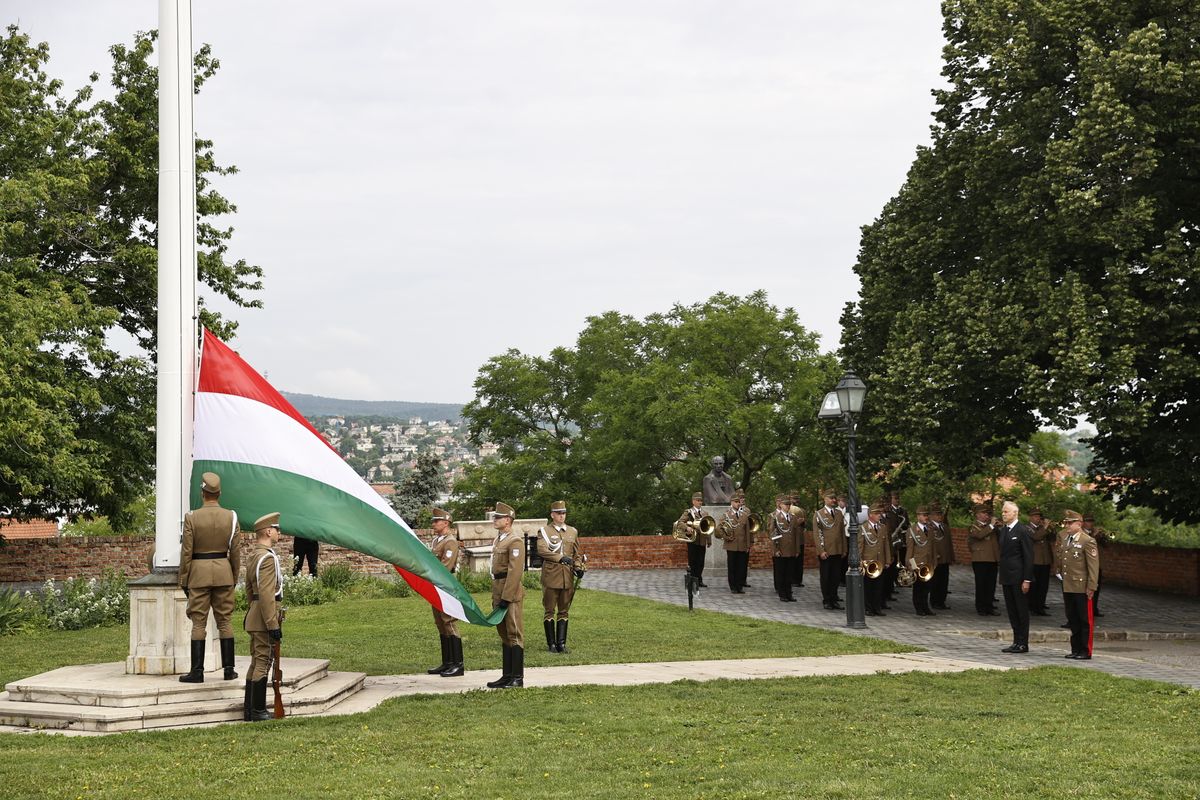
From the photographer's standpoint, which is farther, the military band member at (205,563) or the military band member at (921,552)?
the military band member at (921,552)

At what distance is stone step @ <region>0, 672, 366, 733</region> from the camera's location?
10633mm

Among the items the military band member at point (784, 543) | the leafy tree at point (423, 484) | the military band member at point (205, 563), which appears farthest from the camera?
the leafy tree at point (423, 484)

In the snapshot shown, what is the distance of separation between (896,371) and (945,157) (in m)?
4.37

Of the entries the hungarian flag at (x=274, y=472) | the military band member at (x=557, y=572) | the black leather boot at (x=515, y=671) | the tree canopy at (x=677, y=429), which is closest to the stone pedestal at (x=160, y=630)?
the hungarian flag at (x=274, y=472)

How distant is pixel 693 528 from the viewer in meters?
25.2

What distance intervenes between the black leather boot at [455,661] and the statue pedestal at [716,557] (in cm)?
1559

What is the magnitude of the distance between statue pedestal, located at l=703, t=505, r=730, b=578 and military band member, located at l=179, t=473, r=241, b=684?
1825cm

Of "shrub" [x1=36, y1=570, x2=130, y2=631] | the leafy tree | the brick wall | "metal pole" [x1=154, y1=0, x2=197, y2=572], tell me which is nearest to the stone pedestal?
"metal pole" [x1=154, y1=0, x2=197, y2=572]

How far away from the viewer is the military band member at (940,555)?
22.5 metres

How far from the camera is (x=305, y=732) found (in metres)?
10.4

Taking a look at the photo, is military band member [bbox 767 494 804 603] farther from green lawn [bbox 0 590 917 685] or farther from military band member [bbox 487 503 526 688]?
military band member [bbox 487 503 526 688]

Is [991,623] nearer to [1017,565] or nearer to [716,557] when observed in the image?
[1017,565]

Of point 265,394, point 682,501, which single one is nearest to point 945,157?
point 265,394

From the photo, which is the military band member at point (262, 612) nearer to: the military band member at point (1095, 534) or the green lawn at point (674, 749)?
the green lawn at point (674, 749)
